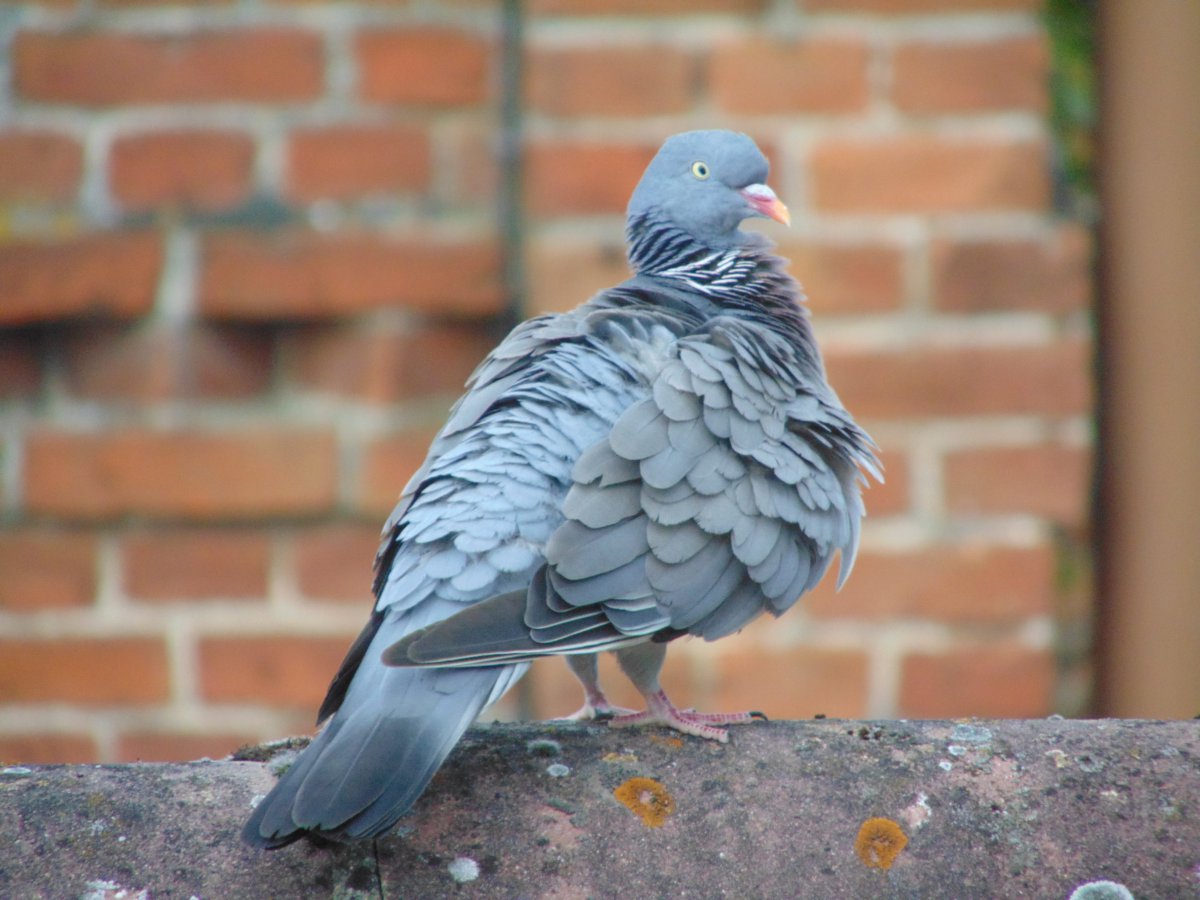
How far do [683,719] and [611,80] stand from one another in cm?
A: 171

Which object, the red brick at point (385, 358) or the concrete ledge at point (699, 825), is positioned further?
→ the red brick at point (385, 358)

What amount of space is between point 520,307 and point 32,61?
4.07 ft

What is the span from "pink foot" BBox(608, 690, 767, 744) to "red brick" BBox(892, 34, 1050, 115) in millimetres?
1679

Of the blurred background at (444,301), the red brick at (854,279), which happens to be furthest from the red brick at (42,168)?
the red brick at (854,279)

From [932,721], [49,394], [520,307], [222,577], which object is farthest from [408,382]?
[932,721]

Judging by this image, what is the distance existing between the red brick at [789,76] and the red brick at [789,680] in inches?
46.4

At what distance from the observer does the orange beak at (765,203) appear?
2859 mm

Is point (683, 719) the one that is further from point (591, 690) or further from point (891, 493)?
point (891, 493)

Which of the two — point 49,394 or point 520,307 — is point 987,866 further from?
point 49,394

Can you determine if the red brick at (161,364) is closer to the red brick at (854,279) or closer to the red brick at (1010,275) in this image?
the red brick at (854,279)

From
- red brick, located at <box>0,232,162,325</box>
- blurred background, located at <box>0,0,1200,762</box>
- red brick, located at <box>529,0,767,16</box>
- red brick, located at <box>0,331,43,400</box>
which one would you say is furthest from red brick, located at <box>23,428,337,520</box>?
red brick, located at <box>529,0,767,16</box>

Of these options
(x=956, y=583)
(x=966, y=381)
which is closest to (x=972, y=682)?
(x=956, y=583)

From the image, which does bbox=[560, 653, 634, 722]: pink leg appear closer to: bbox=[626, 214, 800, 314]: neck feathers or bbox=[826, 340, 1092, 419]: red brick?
bbox=[626, 214, 800, 314]: neck feathers

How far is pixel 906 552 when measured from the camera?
3.24 m
